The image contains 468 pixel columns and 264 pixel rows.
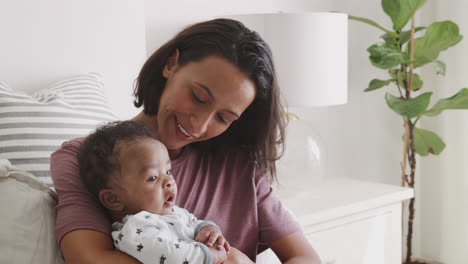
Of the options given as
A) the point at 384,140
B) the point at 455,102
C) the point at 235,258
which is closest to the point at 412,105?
the point at 455,102

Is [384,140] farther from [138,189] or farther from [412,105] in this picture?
[138,189]

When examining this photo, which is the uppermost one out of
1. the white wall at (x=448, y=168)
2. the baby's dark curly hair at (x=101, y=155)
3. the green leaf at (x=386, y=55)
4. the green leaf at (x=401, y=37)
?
the green leaf at (x=401, y=37)

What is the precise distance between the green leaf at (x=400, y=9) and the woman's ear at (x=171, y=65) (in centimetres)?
160

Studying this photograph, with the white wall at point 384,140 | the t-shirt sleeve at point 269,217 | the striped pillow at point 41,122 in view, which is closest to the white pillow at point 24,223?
the striped pillow at point 41,122

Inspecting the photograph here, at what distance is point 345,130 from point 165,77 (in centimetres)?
186

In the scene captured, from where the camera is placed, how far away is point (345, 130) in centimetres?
315

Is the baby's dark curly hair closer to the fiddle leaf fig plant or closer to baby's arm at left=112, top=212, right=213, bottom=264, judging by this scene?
baby's arm at left=112, top=212, right=213, bottom=264

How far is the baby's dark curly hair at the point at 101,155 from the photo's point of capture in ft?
3.83

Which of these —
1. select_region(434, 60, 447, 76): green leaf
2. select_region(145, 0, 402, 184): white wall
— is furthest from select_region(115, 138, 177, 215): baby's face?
select_region(434, 60, 447, 76): green leaf

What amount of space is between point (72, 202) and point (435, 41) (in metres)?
2.12

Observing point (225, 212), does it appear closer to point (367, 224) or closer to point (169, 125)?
point (169, 125)

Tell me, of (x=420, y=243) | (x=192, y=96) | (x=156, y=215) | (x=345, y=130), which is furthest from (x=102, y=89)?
(x=420, y=243)

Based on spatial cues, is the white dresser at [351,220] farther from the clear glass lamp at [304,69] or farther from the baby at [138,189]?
the baby at [138,189]

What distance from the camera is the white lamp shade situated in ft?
7.43
